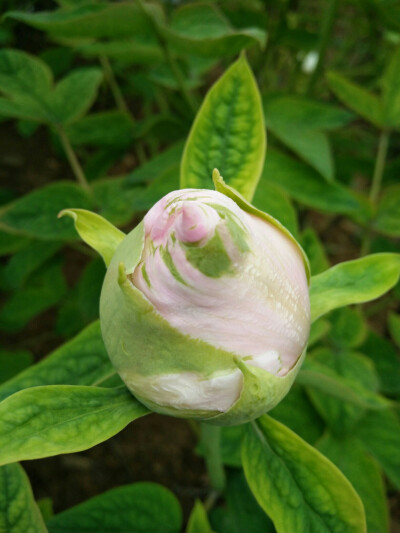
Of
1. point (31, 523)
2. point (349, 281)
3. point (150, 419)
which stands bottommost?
point (150, 419)

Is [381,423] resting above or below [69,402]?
below

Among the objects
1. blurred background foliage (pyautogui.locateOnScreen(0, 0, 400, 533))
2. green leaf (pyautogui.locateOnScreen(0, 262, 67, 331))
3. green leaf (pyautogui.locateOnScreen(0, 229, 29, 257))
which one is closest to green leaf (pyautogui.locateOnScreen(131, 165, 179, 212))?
blurred background foliage (pyautogui.locateOnScreen(0, 0, 400, 533))

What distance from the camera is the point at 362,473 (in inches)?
25.3

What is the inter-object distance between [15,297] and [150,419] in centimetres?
33

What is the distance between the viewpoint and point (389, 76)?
0.75 m

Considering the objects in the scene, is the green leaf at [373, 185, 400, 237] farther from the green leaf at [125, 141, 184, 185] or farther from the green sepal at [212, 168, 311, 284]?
the green sepal at [212, 168, 311, 284]

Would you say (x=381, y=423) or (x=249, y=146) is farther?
(x=381, y=423)

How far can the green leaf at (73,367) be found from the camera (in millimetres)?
423

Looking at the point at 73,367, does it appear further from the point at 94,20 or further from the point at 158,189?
the point at 94,20

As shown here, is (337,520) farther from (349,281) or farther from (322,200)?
(322,200)

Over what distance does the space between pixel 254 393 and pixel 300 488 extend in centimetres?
11

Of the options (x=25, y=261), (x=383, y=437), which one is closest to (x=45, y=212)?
(x=25, y=261)

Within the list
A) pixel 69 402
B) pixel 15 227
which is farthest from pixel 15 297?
pixel 69 402

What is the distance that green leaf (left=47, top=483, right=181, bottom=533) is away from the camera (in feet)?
1.76
